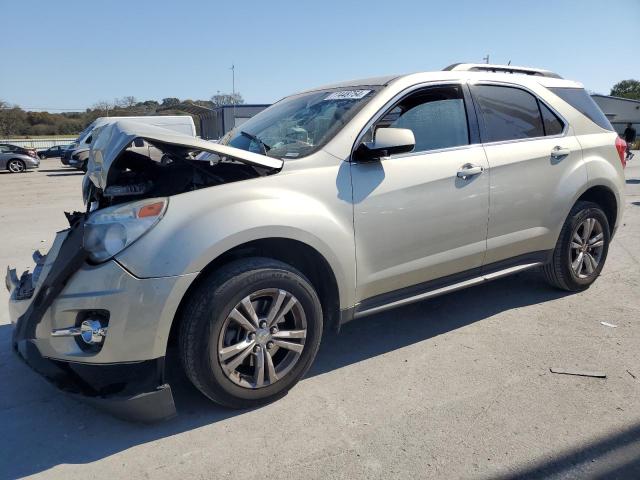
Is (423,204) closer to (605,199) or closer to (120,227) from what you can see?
(120,227)

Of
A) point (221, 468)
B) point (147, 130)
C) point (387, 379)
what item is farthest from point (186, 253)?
point (387, 379)

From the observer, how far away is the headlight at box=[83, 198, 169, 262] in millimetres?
2418

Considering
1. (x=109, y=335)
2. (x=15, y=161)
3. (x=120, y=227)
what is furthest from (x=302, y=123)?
(x=15, y=161)

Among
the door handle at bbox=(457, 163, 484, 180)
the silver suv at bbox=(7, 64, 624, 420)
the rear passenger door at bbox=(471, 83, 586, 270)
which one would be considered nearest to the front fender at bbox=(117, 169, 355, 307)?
the silver suv at bbox=(7, 64, 624, 420)

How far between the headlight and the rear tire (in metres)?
3.36

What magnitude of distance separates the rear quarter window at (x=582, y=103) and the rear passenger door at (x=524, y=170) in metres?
0.27

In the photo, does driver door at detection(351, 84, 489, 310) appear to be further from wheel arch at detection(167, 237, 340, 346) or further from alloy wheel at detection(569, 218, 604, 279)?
alloy wheel at detection(569, 218, 604, 279)

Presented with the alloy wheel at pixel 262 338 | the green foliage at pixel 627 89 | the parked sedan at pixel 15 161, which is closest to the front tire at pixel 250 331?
the alloy wheel at pixel 262 338

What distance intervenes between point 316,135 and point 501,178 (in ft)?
4.72

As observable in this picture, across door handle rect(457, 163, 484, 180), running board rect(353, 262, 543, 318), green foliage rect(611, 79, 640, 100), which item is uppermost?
green foliage rect(611, 79, 640, 100)

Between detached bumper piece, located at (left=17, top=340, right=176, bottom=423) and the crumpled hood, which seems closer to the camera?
detached bumper piece, located at (left=17, top=340, right=176, bottom=423)

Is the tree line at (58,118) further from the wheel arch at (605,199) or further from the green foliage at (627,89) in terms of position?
the green foliage at (627,89)

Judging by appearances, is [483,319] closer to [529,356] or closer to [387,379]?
[529,356]

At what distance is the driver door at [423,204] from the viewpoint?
10.1 ft
